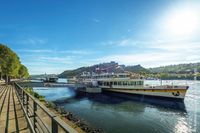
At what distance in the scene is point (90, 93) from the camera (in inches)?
2093

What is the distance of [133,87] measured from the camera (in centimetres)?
4631

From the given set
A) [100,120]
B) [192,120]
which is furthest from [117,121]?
[192,120]

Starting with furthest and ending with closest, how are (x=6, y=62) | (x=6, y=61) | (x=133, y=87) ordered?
(x=133, y=87) < (x=6, y=61) < (x=6, y=62)

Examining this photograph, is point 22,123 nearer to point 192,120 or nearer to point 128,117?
point 128,117

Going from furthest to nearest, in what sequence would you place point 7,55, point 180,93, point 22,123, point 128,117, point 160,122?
point 7,55 → point 180,93 → point 128,117 → point 160,122 → point 22,123

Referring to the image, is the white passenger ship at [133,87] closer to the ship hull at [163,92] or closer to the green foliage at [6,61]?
the ship hull at [163,92]

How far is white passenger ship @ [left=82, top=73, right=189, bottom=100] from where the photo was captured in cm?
3872

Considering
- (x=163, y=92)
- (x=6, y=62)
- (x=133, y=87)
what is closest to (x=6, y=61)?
(x=6, y=62)

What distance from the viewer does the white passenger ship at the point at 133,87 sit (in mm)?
38719

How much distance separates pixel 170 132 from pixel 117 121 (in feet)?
20.3

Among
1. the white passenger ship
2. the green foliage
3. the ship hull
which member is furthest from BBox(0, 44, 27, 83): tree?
the ship hull

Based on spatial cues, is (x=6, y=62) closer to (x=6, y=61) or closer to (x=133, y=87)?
(x=6, y=61)

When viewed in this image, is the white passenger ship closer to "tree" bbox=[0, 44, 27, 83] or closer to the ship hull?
the ship hull

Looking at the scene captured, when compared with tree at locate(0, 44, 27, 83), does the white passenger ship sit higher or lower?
lower
